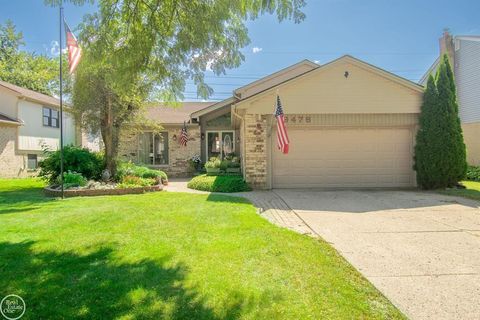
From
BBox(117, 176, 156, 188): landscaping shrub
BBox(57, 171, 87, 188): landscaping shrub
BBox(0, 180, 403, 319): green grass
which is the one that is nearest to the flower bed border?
BBox(117, 176, 156, 188): landscaping shrub

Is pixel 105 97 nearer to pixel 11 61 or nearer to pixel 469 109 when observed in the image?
pixel 469 109

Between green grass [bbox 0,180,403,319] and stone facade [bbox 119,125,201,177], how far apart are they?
11898 mm

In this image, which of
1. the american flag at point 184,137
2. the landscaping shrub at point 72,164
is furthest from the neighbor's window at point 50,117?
the landscaping shrub at point 72,164

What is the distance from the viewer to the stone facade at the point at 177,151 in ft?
60.2

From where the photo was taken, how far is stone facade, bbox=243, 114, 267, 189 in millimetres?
11734

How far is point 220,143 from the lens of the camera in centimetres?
1858

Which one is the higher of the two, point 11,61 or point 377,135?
point 11,61

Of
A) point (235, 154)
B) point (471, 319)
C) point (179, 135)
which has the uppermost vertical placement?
point (179, 135)

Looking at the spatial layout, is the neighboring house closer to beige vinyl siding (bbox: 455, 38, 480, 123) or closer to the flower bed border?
beige vinyl siding (bbox: 455, 38, 480, 123)

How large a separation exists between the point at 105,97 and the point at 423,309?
1229cm

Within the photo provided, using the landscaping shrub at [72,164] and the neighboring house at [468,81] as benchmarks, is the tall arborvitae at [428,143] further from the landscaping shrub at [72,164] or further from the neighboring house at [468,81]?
the landscaping shrub at [72,164]

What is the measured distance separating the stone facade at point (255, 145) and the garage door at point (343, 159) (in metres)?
0.53

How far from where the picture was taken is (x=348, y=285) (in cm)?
348

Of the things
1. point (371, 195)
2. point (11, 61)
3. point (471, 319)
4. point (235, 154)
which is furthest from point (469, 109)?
point (11, 61)
